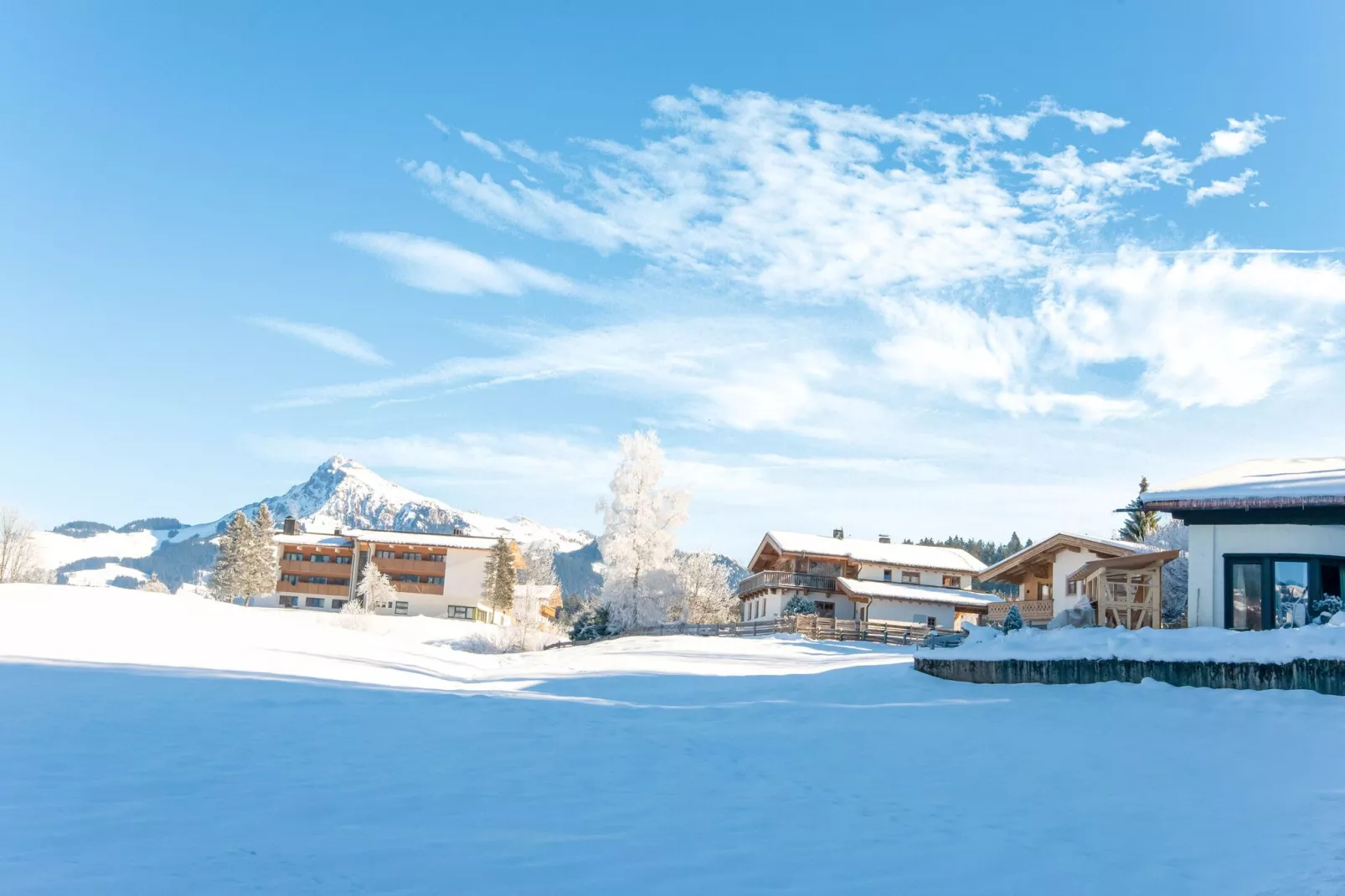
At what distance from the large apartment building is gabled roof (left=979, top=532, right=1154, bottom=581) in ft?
188

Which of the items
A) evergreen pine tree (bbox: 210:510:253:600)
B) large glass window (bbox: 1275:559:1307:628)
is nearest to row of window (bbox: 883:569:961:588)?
large glass window (bbox: 1275:559:1307:628)

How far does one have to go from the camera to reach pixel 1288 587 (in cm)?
2027

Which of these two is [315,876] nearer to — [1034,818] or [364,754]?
[364,754]

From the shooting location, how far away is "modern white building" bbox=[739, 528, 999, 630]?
184 feet

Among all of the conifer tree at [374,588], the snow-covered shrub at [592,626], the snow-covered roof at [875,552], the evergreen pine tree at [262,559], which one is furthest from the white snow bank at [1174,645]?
the evergreen pine tree at [262,559]

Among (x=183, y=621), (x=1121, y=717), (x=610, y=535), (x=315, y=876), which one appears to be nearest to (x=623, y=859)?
(x=315, y=876)

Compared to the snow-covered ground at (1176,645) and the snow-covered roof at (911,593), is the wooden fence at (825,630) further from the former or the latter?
the snow-covered ground at (1176,645)

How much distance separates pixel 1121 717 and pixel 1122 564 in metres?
13.4

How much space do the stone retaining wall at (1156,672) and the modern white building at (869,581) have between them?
37.1 meters

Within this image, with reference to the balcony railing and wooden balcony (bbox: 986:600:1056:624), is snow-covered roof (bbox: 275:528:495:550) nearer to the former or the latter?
the balcony railing

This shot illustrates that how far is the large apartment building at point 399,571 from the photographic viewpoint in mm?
88438

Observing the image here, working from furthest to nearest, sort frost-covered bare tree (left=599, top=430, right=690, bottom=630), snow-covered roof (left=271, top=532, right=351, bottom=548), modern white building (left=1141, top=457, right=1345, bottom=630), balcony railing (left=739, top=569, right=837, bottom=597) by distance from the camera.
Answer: snow-covered roof (left=271, top=532, right=351, bottom=548) < balcony railing (left=739, top=569, right=837, bottom=597) < frost-covered bare tree (left=599, top=430, right=690, bottom=630) < modern white building (left=1141, top=457, right=1345, bottom=630)

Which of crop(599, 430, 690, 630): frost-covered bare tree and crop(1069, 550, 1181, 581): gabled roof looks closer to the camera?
crop(1069, 550, 1181, 581): gabled roof

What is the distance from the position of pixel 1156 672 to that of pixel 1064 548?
2195 centimetres
